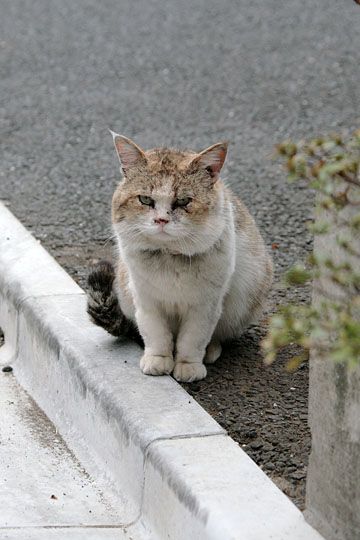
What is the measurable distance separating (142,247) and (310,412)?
120cm

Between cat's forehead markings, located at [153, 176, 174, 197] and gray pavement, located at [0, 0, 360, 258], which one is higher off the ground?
cat's forehead markings, located at [153, 176, 174, 197]

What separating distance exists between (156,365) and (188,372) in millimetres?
131

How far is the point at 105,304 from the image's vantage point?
4.39 m

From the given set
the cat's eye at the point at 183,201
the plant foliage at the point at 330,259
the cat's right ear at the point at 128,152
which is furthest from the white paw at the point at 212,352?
the plant foliage at the point at 330,259

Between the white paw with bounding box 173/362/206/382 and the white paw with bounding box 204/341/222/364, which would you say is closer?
the white paw with bounding box 173/362/206/382

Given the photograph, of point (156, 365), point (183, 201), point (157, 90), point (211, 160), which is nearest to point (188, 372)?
point (156, 365)

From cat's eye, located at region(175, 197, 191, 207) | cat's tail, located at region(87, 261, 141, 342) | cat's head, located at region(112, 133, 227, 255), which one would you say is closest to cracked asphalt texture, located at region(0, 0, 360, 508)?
cat's tail, located at region(87, 261, 141, 342)

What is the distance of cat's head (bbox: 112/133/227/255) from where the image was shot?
4.07 metres

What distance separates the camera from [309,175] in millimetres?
2727

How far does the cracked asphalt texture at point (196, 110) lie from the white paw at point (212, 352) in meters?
0.03

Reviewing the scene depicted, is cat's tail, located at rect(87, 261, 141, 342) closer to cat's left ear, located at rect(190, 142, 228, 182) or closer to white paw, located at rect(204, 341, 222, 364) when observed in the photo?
white paw, located at rect(204, 341, 222, 364)

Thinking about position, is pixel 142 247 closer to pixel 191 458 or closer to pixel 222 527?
pixel 191 458

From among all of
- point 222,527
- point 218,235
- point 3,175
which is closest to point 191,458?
point 222,527

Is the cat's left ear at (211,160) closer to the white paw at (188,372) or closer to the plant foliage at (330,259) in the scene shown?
the white paw at (188,372)
